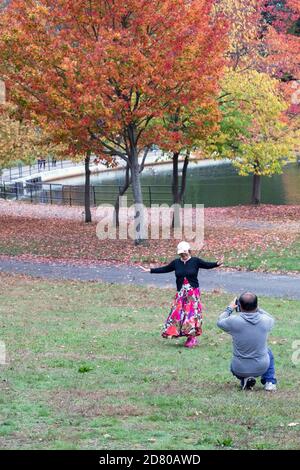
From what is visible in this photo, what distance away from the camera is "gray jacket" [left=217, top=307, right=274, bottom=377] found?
9.34m

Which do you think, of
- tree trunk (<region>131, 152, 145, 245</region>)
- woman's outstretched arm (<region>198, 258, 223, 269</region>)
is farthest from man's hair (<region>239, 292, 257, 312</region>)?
tree trunk (<region>131, 152, 145, 245</region>)

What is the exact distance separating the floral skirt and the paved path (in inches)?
241

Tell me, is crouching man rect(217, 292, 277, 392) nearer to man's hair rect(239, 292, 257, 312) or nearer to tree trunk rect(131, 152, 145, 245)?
man's hair rect(239, 292, 257, 312)

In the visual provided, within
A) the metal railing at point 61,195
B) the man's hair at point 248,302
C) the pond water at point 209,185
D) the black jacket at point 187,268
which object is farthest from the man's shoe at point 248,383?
the metal railing at point 61,195

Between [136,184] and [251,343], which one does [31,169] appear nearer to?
[136,184]

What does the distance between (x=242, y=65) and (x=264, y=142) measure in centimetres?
532

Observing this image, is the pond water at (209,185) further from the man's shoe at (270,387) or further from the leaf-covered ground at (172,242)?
the man's shoe at (270,387)

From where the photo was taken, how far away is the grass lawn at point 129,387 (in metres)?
7.57

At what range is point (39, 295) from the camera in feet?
60.7

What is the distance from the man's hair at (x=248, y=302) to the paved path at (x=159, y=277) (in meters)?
9.27

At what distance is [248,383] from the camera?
9.48 metres

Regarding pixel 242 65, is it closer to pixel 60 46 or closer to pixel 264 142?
pixel 264 142

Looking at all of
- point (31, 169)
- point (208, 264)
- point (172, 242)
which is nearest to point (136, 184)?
point (172, 242)

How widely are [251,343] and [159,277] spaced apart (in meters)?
12.2
